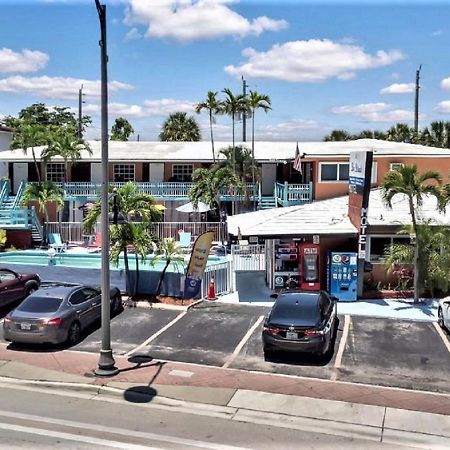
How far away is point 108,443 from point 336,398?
4.94 meters

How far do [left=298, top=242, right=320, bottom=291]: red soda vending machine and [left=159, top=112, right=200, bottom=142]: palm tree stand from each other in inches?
1531

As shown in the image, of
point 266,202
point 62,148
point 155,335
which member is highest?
point 62,148

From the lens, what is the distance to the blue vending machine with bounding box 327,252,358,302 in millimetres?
21047

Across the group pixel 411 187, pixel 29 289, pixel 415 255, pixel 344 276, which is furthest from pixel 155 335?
pixel 411 187

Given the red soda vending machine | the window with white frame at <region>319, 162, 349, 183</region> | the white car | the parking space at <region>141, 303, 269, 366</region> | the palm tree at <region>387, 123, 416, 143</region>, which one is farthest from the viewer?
the palm tree at <region>387, 123, 416, 143</region>

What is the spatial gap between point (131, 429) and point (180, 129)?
166ft

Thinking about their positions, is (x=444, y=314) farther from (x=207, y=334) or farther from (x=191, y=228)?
(x=191, y=228)

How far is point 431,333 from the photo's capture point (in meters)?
17.3

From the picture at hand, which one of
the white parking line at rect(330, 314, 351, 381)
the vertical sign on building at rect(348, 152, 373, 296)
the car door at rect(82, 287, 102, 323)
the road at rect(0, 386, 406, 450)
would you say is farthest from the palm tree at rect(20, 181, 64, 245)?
the road at rect(0, 386, 406, 450)

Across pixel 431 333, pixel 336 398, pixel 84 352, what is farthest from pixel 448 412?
pixel 84 352

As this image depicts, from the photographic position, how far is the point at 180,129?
195 ft

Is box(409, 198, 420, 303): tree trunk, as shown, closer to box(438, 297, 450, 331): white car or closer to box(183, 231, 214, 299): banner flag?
box(438, 297, 450, 331): white car

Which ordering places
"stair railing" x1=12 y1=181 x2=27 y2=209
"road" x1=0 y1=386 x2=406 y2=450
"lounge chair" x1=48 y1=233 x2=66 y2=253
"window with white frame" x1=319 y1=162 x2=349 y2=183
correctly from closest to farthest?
"road" x1=0 y1=386 x2=406 y2=450 → "window with white frame" x1=319 y1=162 x2=349 y2=183 → "lounge chair" x1=48 y1=233 x2=66 y2=253 → "stair railing" x1=12 y1=181 x2=27 y2=209

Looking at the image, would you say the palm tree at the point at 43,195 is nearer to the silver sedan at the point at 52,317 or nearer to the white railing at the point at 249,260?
the white railing at the point at 249,260
